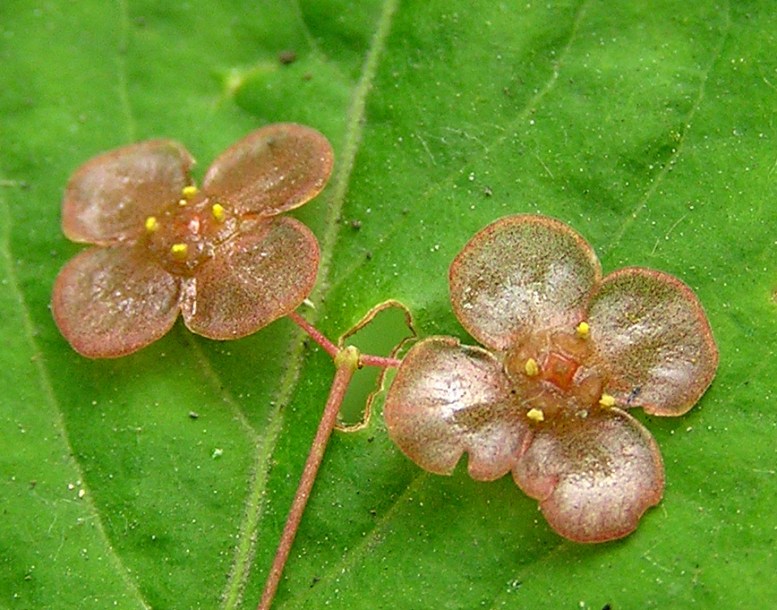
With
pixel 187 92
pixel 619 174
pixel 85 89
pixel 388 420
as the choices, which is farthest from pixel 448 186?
pixel 85 89

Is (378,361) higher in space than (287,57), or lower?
lower

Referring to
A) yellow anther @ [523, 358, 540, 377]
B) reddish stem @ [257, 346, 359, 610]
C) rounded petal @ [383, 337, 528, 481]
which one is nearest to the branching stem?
reddish stem @ [257, 346, 359, 610]

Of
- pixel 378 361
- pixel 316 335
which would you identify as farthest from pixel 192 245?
pixel 378 361

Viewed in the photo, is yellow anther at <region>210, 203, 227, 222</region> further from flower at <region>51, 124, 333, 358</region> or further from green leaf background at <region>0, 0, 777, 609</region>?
green leaf background at <region>0, 0, 777, 609</region>

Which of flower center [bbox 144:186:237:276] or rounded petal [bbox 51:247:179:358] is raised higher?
flower center [bbox 144:186:237:276]

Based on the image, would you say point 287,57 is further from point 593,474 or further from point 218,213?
point 593,474

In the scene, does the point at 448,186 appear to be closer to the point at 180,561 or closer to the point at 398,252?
the point at 398,252

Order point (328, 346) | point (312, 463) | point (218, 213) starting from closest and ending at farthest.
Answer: point (312, 463) < point (328, 346) < point (218, 213)
